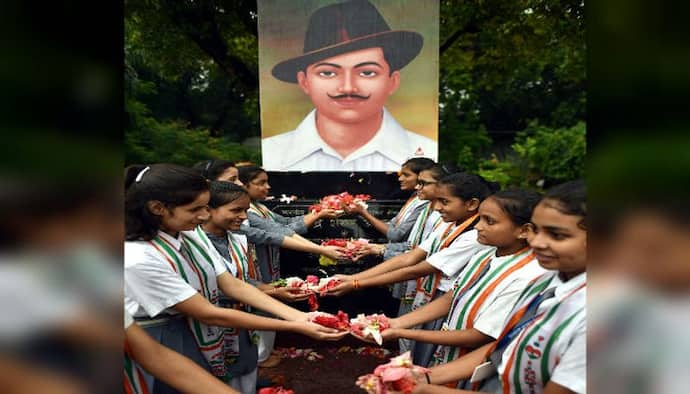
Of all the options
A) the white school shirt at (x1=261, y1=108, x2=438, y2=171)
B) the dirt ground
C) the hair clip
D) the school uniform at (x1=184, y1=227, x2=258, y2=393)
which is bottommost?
the dirt ground

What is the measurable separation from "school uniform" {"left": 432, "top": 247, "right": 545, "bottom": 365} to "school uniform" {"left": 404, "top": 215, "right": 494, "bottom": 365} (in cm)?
7

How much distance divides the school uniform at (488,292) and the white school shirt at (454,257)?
2.7 inches

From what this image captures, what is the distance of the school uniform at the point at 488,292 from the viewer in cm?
144

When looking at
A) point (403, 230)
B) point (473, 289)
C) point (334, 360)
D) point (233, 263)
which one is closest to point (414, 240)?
point (403, 230)

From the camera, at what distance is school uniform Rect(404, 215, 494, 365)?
1.84 metres

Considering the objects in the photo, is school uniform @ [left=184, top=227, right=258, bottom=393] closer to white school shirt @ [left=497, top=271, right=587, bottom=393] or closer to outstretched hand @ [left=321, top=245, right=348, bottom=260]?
outstretched hand @ [left=321, top=245, right=348, bottom=260]

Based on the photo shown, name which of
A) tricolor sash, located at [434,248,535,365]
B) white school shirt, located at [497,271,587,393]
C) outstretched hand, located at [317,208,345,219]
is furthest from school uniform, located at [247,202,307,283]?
white school shirt, located at [497,271,587,393]

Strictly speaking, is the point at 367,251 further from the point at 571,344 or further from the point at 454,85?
the point at 571,344

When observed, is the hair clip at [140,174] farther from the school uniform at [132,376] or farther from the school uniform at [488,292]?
the school uniform at [488,292]

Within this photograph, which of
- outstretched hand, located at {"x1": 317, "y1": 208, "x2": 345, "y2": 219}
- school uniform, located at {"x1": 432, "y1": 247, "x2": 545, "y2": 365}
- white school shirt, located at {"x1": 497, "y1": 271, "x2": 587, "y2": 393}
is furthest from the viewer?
outstretched hand, located at {"x1": 317, "y1": 208, "x2": 345, "y2": 219}

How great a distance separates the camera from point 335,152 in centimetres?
282
